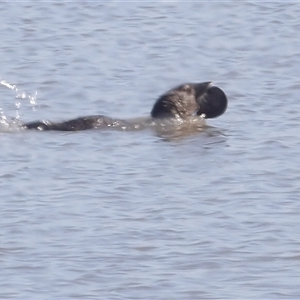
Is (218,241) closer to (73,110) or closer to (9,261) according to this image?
(9,261)

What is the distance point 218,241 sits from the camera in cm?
704

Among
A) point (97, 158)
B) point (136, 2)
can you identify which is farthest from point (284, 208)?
point (136, 2)

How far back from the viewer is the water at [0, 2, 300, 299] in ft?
21.6

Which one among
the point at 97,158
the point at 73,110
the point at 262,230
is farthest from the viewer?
the point at 73,110

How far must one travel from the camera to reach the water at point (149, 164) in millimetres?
6590

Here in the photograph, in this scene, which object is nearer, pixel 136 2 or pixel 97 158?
pixel 97 158

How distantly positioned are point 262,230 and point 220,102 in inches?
126

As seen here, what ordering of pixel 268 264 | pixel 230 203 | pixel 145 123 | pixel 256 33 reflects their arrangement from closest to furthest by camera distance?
pixel 268 264, pixel 230 203, pixel 145 123, pixel 256 33

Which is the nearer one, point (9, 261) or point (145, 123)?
point (9, 261)

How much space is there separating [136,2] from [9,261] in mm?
9665

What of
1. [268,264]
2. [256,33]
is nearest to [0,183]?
[268,264]

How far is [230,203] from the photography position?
308 inches

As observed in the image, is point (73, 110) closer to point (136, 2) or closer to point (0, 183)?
point (0, 183)

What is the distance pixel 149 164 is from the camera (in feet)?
29.2
